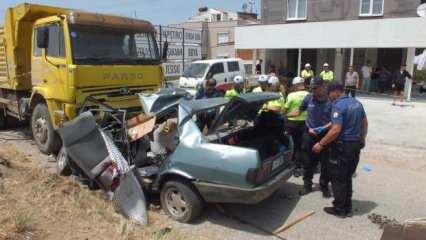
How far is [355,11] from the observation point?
23.8m

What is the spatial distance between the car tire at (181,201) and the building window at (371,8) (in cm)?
2092

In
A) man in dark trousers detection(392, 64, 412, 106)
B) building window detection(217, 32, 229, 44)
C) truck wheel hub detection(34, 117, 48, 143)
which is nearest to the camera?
truck wheel hub detection(34, 117, 48, 143)

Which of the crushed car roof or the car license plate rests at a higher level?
the crushed car roof

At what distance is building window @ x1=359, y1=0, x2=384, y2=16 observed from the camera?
76.0 feet

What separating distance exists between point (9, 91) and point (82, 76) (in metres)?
3.35

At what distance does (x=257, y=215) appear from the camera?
5.83 metres

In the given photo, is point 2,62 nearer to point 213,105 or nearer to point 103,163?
point 103,163

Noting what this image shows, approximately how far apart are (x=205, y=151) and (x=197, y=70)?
14822 mm

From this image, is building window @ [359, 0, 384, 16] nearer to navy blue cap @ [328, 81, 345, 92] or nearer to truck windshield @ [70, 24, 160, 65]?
truck windshield @ [70, 24, 160, 65]

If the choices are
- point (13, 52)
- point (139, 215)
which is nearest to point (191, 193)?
point (139, 215)

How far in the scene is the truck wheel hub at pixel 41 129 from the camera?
8.57m

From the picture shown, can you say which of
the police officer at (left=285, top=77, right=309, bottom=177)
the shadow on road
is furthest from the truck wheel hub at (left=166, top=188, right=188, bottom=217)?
the police officer at (left=285, top=77, right=309, bottom=177)

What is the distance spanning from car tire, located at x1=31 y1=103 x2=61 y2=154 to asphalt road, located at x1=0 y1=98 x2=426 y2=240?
0.22 meters

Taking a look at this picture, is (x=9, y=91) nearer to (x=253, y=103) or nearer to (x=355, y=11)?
(x=253, y=103)
